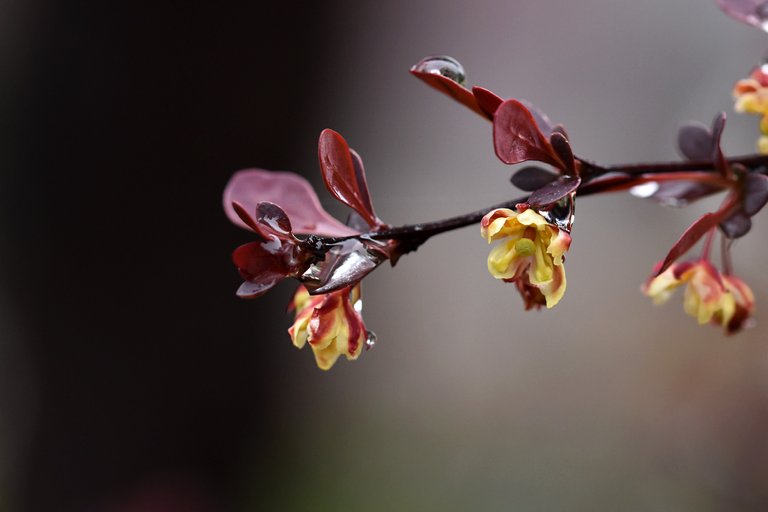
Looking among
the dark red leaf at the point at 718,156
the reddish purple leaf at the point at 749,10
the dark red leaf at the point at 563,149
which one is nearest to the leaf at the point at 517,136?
the dark red leaf at the point at 563,149

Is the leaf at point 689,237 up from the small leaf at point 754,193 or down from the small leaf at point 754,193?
down

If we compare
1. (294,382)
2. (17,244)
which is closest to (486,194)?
(294,382)

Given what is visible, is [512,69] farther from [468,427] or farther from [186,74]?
[186,74]

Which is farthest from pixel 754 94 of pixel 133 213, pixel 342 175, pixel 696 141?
pixel 133 213

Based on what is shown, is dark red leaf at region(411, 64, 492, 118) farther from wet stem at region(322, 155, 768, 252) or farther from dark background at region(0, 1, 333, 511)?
dark background at region(0, 1, 333, 511)

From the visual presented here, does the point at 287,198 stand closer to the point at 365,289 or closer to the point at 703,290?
the point at 703,290

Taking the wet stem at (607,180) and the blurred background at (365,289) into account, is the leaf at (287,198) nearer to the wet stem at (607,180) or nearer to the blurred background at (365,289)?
the wet stem at (607,180)
